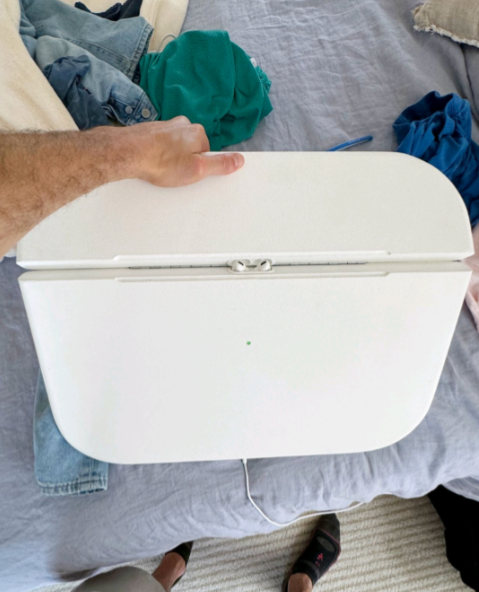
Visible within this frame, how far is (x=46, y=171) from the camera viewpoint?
0.56 meters

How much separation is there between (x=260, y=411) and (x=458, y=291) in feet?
1.07

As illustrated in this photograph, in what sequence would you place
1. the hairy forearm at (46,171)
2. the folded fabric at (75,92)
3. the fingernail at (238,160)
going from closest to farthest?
the hairy forearm at (46,171), the fingernail at (238,160), the folded fabric at (75,92)

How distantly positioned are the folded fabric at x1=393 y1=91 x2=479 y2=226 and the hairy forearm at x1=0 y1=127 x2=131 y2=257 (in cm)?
63

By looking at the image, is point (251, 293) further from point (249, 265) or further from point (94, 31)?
point (94, 31)

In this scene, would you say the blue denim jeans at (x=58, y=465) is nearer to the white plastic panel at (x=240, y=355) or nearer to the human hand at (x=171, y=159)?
the white plastic panel at (x=240, y=355)

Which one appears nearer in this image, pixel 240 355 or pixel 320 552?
pixel 240 355

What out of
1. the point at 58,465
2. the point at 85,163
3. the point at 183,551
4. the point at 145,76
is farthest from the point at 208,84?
the point at 183,551

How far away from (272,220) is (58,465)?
20.2 inches

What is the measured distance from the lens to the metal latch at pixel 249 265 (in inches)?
23.9

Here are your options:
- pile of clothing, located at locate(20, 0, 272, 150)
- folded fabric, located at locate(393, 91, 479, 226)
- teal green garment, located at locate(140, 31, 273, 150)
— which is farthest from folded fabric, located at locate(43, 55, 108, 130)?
folded fabric, located at locate(393, 91, 479, 226)

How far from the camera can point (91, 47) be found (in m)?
1.02

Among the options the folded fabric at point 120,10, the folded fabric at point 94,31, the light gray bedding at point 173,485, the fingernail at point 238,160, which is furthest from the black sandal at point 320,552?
the folded fabric at point 120,10

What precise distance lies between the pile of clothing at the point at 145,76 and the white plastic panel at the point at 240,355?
1.62ft

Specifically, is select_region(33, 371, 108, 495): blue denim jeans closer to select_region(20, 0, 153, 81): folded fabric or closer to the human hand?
the human hand
